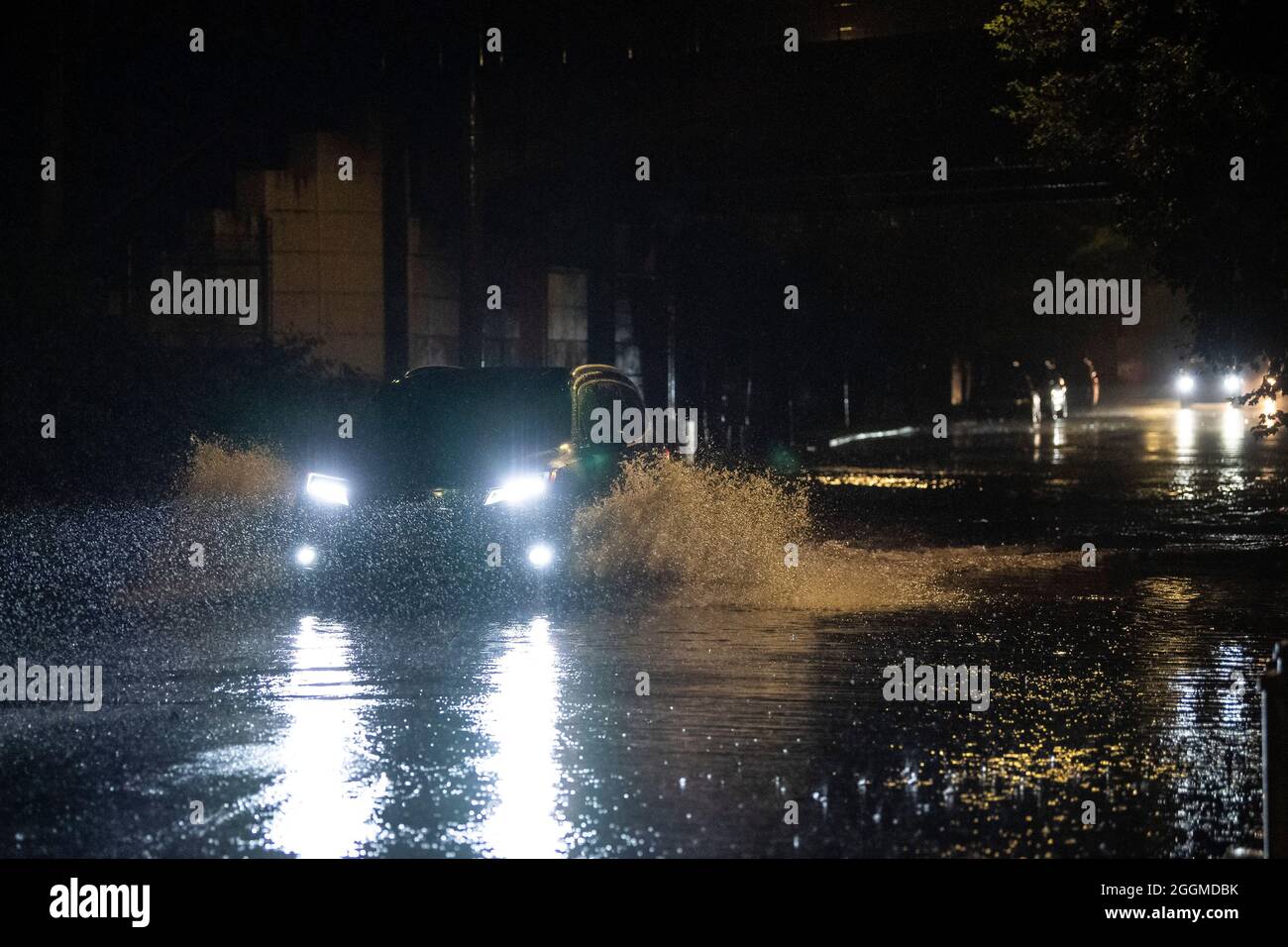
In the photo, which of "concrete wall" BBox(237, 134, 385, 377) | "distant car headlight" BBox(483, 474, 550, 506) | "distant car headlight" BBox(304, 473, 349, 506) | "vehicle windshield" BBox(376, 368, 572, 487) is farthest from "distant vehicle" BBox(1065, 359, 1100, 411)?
"distant car headlight" BBox(304, 473, 349, 506)

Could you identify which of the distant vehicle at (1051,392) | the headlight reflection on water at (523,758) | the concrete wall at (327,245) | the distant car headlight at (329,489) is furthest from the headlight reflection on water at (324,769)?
the distant vehicle at (1051,392)

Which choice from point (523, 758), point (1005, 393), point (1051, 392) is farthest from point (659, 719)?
point (1005, 393)

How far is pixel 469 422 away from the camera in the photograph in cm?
1558

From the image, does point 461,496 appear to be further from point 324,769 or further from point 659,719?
point 324,769

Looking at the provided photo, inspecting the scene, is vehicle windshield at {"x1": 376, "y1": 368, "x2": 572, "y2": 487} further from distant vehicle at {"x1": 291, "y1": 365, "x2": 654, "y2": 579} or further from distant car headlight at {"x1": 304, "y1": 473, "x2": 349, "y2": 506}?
distant car headlight at {"x1": 304, "y1": 473, "x2": 349, "y2": 506}

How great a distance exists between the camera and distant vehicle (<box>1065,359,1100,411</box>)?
61644 millimetres

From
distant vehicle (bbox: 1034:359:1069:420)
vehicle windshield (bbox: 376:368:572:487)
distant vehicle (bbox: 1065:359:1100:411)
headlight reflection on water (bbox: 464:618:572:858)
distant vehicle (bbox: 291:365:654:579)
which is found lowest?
headlight reflection on water (bbox: 464:618:572:858)

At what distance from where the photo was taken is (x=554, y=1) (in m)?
29.5

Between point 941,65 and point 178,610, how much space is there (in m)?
19.2

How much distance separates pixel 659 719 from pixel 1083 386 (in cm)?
5613

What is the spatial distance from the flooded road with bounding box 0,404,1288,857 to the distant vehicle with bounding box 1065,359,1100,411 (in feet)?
152

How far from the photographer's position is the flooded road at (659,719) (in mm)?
6738
